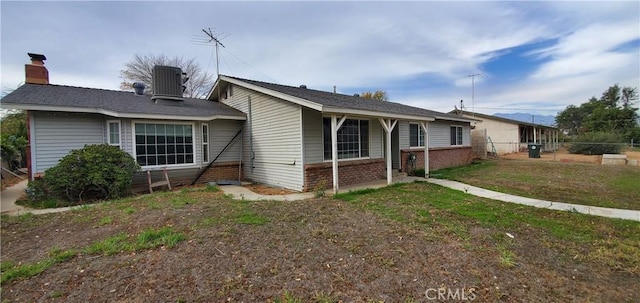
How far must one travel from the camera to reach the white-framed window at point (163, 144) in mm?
8719

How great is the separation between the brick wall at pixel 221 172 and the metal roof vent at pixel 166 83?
3.30 metres

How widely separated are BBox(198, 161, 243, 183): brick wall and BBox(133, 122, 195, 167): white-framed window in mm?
680

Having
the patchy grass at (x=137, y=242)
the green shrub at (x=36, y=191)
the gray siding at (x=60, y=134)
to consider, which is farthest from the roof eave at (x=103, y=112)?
the patchy grass at (x=137, y=242)

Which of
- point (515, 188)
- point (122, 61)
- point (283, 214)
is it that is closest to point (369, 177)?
point (515, 188)

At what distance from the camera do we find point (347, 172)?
30.4ft

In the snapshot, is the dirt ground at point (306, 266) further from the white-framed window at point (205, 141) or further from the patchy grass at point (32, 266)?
the white-framed window at point (205, 141)

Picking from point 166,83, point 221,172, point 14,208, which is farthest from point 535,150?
point 14,208

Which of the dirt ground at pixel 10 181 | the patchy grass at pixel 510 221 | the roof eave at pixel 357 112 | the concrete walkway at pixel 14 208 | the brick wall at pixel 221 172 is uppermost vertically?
the roof eave at pixel 357 112

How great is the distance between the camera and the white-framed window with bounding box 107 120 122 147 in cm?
841

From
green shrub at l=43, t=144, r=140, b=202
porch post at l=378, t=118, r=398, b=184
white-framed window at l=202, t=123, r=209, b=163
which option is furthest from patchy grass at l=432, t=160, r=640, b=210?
green shrub at l=43, t=144, r=140, b=202

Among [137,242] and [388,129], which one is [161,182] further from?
[388,129]

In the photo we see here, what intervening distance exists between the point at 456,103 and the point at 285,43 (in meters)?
20.5

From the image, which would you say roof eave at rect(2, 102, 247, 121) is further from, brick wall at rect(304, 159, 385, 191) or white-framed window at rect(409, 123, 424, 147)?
white-framed window at rect(409, 123, 424, 147)

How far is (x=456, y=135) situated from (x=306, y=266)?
595 inches
